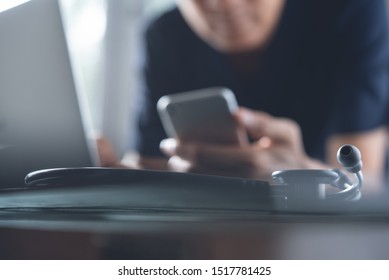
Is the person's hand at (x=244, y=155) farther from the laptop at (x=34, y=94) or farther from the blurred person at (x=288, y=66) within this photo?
the laptop at (x=34, y=94)

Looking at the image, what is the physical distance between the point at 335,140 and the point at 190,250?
85 centimetres

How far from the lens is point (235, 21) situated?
3.95ft

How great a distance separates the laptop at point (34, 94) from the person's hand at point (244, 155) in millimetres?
263

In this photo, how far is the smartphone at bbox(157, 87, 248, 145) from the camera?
76cm

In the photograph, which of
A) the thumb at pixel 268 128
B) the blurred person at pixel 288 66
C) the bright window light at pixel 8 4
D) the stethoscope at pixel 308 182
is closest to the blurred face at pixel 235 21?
the blurred person at pixel 288 66

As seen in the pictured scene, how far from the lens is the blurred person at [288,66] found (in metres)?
1.07

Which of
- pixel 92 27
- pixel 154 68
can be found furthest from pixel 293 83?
pixel 92 27

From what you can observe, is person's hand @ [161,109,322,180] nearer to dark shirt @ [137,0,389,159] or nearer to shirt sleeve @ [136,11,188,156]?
dark shirt @ [137,0,389,159]

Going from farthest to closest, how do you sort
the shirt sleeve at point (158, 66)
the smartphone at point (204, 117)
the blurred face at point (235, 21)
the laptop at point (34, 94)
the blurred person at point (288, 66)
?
the shirt sleeve at point (158, 66), the blurred face at point (235, 21), the blurred person at point (288, 66), the smartphone at point (204, 117), the laptop at point (34, 94)

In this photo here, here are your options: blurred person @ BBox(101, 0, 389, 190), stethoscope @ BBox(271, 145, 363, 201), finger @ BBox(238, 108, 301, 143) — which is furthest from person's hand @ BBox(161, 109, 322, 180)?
stethoscope @ BBox(271, 145, 363, 201)

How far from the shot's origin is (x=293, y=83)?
3.83 ft

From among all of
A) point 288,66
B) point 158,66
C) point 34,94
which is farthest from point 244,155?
point 158,66

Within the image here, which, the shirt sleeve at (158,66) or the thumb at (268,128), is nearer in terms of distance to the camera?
the thumb at (268,128)
